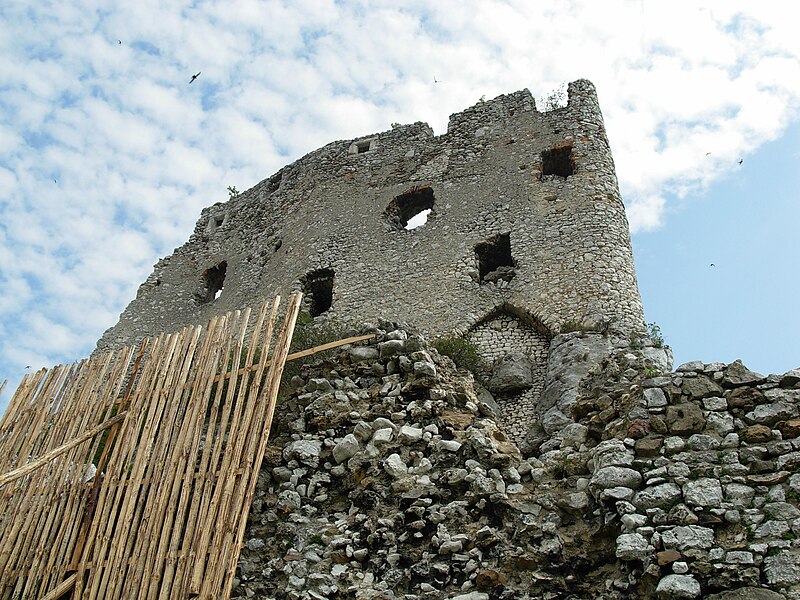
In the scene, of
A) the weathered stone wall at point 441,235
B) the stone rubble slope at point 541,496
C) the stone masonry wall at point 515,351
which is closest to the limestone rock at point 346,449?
the stone rubble slope at point 541,496

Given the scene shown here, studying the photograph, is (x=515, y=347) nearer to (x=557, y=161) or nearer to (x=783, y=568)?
(x=557, y=161)

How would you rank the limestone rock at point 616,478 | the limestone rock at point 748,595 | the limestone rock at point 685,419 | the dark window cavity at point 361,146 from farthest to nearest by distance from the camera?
1. the dark window cavity at point 361,146
2. the limestone rock at point 685,419
3. the limestone rock at point 616,478
4. the limestone rock at point 748,595

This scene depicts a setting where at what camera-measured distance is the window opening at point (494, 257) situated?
1396cm

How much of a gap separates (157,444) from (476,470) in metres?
2.80

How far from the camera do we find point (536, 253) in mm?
13641

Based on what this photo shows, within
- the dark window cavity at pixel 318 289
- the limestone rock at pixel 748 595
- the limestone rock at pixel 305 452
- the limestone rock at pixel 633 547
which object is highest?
the dark window cavity at pixel 318 289

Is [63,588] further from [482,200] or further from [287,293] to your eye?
[482,200]

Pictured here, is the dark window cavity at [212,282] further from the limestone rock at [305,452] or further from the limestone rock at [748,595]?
the limestone rock at [748,595]

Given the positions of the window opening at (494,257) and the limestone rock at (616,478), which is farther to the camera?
the window opening at (494,257)

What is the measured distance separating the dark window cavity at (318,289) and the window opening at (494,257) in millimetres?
3533

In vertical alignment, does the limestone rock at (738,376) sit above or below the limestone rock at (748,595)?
above

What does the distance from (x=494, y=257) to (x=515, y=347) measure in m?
2.71

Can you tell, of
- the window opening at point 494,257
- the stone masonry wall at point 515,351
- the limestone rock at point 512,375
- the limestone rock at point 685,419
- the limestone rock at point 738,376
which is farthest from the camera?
the window opening at point 494,257

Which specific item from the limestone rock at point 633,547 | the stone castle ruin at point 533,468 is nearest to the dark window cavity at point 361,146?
the stone castle ruin at point 533,468
